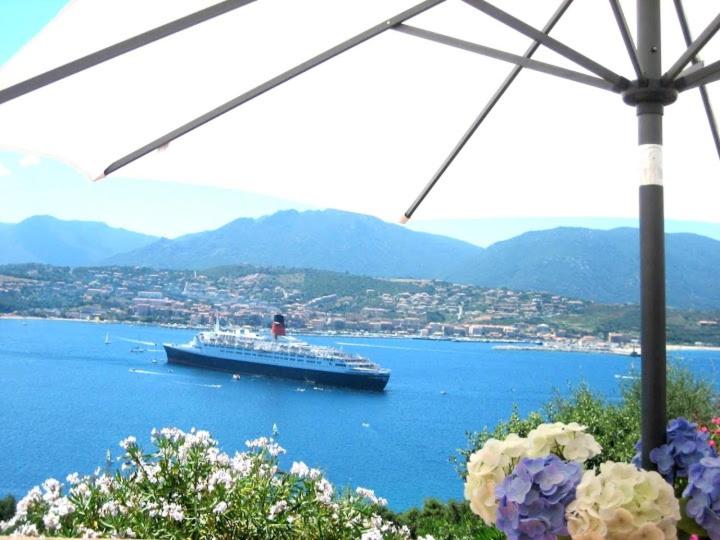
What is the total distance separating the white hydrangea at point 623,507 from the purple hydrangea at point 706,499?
2.4 inches

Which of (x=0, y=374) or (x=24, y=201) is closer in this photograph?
(x=0, y=374)

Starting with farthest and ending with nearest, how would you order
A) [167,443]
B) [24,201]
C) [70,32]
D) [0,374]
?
1. [24,201]
2. [0,374]
3. [167,443]
4. [70,32]

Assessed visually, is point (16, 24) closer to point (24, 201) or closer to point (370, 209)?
point (24, 201)

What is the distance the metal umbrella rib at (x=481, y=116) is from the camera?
192 centimetres

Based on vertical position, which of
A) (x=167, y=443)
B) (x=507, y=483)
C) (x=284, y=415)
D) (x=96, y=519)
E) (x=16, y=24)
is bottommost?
(x=284, y=415)

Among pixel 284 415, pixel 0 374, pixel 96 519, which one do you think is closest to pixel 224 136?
pixel 96 519

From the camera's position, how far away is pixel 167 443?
269 centimetres

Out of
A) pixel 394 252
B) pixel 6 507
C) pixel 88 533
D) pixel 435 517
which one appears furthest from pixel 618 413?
pixel 394 252

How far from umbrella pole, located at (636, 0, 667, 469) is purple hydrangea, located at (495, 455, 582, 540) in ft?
1.32

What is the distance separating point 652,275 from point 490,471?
0.54m

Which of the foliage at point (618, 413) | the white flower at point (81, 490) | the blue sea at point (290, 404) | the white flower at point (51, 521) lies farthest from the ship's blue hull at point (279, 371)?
the white flower at point (51, 521)

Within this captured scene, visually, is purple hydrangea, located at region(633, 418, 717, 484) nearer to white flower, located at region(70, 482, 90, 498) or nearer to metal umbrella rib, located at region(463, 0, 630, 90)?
metal umbrella rib, located at region(463, 0, 630, 90)

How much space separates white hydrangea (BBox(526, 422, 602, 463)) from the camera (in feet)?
3.65

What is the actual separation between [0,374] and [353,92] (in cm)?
3954
